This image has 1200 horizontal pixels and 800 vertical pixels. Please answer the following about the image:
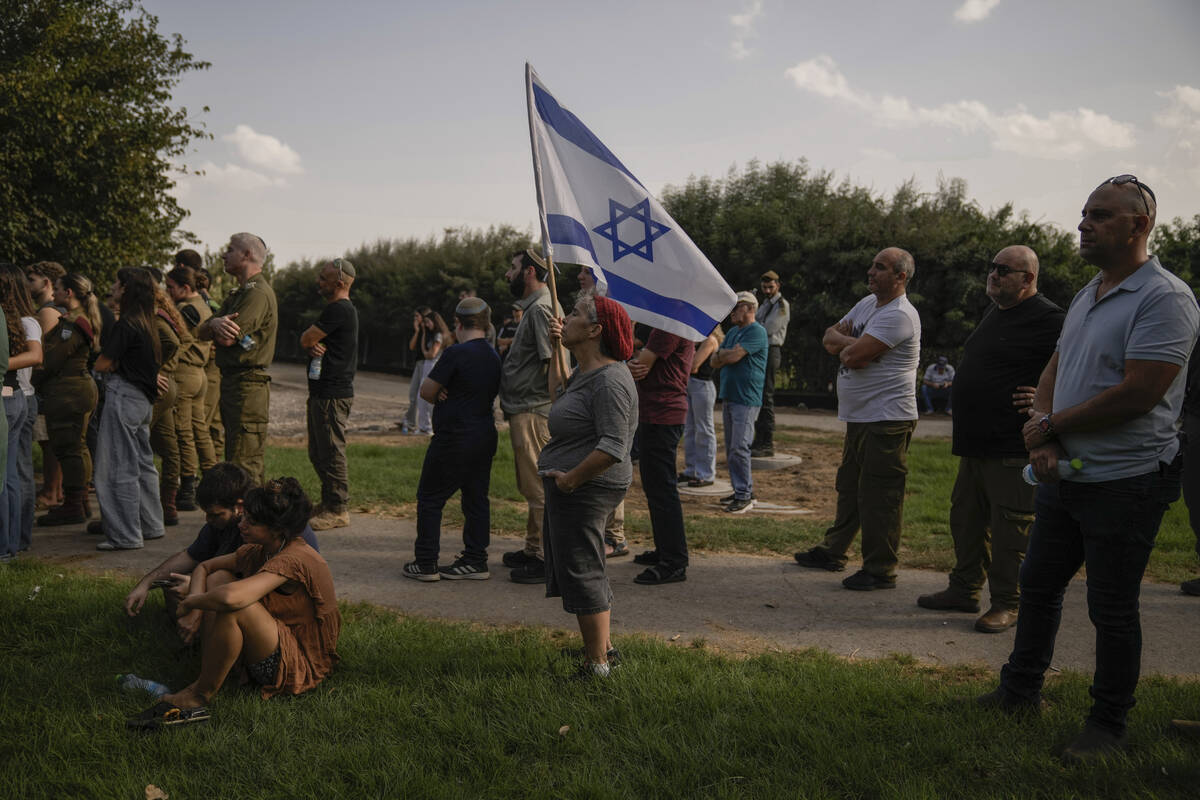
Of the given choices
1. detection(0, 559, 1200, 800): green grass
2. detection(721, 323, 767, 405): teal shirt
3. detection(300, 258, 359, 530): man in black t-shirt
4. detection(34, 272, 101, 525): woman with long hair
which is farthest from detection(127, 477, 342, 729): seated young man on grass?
detection(721, 323, 767, 405): teal shirt

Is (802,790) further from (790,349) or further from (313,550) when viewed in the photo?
(790,349)

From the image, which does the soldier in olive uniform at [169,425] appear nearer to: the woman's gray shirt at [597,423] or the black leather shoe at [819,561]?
the woman's gray shirt at [597,423]

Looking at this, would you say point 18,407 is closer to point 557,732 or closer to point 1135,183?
point 557,732

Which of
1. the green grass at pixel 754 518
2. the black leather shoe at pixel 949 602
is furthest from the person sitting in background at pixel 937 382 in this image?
the black leather shoe at pixel 949 602

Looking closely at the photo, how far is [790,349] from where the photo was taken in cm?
2312

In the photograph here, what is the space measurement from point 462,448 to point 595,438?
2.16m

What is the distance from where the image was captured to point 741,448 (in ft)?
29.5

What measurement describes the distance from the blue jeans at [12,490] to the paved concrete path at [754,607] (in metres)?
0.29

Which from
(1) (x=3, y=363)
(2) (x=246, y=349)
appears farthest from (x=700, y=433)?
(1) (x=3, y=363)

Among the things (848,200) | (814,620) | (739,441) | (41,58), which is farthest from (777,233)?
(814,620)

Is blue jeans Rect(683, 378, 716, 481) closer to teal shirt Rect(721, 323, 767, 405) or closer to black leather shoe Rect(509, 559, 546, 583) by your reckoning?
teal shirt Rect(721, 323, 767, 405)

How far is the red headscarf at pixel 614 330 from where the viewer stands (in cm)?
414

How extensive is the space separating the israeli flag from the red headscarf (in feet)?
3.35

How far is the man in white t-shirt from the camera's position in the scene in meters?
5.79
